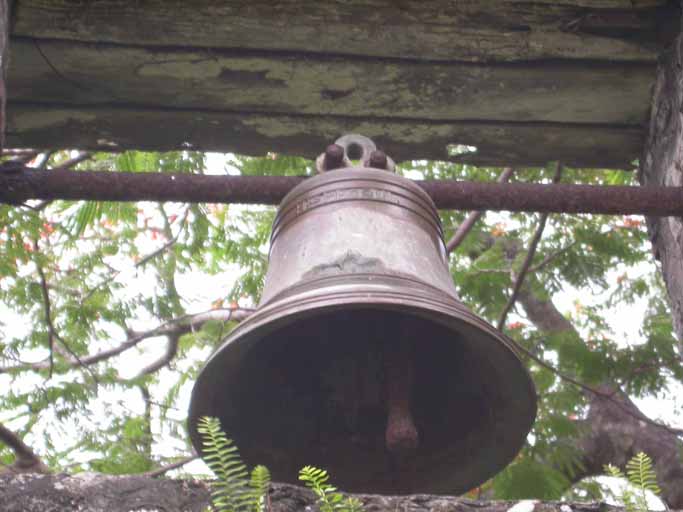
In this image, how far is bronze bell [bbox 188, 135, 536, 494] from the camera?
2322mm

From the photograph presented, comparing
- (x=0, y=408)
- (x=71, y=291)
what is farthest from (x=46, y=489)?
(x=71, y=291)

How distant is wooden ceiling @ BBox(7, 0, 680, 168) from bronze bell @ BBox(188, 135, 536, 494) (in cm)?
56

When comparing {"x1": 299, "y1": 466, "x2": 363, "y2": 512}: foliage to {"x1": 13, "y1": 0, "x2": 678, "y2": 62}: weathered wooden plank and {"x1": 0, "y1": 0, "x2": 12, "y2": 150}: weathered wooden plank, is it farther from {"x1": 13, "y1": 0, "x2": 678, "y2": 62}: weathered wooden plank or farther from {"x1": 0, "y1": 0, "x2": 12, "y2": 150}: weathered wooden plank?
{"x1": 13, "y1": 0, "x2": 678, "y2": 62}: weathered wooden plank

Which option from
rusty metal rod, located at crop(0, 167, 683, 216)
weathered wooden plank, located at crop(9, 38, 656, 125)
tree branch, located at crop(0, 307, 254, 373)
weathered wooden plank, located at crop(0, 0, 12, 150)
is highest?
tree branch, located at crop(0, 307, 254, 373)

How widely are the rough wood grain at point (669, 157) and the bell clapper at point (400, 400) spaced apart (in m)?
0.96

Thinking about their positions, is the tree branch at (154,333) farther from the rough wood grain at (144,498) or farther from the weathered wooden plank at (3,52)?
the rough wood grain at (144,498)

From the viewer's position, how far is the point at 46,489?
5.50ft

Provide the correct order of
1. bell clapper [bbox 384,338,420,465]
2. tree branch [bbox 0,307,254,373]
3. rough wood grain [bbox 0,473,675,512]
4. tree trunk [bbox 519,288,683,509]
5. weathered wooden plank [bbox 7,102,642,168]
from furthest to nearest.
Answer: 1. tree trunk [bbox 519,288,683,509]
2. tree branch [bbox 0,307,254,373]
3. weathered wooden plank [bbox 7,102,642,168]
4. bell clapper [bbox 384,338,420,465]
5. rough wood grain [bbox 0,473,675,512]

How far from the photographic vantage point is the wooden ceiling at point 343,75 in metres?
2.92

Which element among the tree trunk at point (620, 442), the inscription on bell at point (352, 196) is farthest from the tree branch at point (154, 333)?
the inscription on bell at point (352, 196)

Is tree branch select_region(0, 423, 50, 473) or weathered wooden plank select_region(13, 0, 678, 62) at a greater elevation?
weathered wooden plank select_region(13, 0, 678, 62)

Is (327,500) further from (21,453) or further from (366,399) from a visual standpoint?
(21,453)

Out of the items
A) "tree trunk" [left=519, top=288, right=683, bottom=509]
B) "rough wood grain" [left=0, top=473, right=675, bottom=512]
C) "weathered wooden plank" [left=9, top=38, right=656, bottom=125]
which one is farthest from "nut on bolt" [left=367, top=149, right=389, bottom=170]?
"tree trunk" [left=519, top=288, right=683, bottom=509]

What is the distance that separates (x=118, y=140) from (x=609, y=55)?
5.04ft
